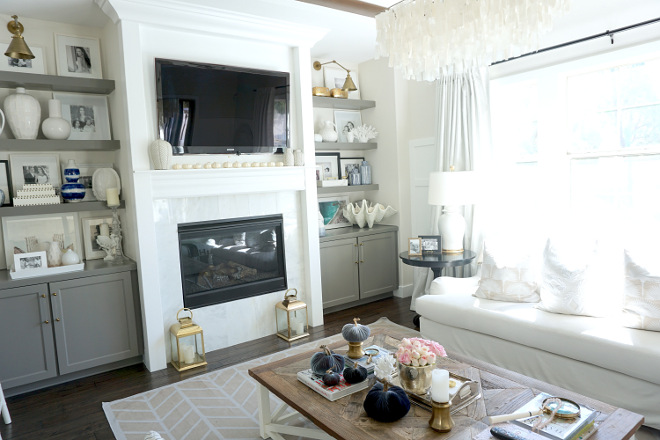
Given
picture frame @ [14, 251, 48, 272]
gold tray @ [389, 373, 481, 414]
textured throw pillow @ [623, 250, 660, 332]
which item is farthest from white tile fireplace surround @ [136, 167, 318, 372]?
textured throw pillow @ [623, 250, 660, 332]

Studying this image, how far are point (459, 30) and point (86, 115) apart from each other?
2.91m

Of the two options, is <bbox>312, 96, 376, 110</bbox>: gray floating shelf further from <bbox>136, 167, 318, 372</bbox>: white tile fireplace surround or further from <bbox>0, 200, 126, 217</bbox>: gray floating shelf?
<bbox>0, 200, 126, 217</bbox>: gray floating shelf

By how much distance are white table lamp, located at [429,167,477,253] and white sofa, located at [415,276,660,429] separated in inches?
22.9

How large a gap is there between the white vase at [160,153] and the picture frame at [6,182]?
3.41 ft

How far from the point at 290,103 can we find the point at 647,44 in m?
2.67

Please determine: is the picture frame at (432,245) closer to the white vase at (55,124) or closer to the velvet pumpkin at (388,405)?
the velvet pumpkin at (388,405)

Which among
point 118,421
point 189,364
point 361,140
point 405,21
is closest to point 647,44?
point 405,21

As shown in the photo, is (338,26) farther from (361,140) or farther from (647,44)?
(647,44)

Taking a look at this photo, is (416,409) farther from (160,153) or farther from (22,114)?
(22,114)

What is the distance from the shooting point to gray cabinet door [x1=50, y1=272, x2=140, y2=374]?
3156 millimetres

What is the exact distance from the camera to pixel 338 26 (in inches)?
151

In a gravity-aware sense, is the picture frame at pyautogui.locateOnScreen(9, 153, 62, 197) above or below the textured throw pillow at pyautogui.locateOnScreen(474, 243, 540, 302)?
above

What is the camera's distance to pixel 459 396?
6.30 feet

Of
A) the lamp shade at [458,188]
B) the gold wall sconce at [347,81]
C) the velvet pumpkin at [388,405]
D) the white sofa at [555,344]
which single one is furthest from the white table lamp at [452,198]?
the velvet pumpkin at [388,405]
